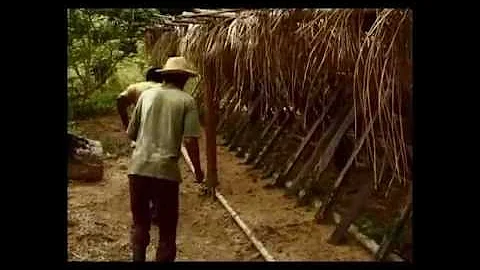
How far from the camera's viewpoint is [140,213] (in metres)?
3.42

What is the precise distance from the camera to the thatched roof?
3053 mm

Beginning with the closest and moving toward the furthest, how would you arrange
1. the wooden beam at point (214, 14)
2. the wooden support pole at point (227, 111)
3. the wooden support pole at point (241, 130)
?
1. the wooden beam at point (214, 14)
2. the wooden support pole at point (227, 111)
3. the wooden support pole at point (241, 130)

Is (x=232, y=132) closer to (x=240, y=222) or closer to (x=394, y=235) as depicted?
(x=240, y=222)

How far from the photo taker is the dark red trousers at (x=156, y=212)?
336 centimetres

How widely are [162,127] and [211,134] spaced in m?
1.95

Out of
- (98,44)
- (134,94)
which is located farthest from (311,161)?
(98,44)

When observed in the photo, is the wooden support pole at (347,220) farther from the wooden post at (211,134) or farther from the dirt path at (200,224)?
the wooden post at (211,134)

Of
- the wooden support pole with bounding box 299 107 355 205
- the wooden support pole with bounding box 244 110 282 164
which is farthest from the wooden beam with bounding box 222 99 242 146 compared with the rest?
the wooden support pole with bounding box 299 107 355 205

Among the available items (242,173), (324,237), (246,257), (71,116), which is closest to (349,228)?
(324,237)

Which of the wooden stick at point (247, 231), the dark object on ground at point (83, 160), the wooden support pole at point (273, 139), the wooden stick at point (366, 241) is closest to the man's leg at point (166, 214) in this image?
the wooden stick at point (247, 231)

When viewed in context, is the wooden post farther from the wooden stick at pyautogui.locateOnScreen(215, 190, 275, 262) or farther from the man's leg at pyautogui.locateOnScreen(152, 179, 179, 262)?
the man's leg at pyautogui.locateOnScreen(152, 179, 179, 262)
